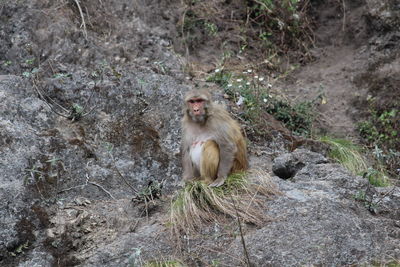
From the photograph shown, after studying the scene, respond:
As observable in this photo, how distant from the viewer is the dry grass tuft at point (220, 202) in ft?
23.2

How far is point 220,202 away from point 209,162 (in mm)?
672

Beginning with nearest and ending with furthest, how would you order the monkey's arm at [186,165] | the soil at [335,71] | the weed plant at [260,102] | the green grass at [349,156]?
the monkey's arm at [186,165] < the green grass at [349,156] < the weed plant at [260,102] < the soil at [335,71]

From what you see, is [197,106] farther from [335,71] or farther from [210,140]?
[335,71]

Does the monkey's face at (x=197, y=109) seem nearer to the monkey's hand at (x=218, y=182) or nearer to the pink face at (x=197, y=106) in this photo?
the pink face at (x=197, y=106)

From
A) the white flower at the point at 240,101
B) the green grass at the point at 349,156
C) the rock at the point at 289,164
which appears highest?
the white flower at the point at 240,101

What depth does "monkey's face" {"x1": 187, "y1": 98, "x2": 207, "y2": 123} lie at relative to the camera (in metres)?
7.64

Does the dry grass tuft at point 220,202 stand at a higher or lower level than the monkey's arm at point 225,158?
lower

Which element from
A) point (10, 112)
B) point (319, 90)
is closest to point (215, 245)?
point (10, 112)

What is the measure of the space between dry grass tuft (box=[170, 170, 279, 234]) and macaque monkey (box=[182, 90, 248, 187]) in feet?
0.78

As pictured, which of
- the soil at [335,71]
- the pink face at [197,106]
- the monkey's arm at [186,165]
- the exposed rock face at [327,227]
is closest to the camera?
the exposed rock face at [327,227]

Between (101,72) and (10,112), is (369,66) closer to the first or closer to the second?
(101,72)

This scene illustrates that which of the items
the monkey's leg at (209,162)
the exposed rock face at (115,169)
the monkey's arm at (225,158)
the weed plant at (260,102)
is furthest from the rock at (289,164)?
the weed plant at (260,102)

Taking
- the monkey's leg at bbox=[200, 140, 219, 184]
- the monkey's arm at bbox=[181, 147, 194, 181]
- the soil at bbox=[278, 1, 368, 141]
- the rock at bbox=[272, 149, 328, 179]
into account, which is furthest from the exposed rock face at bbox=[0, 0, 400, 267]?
the soil at bbox=[278, 1, 368, 141]

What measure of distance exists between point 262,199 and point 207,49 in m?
4.96
